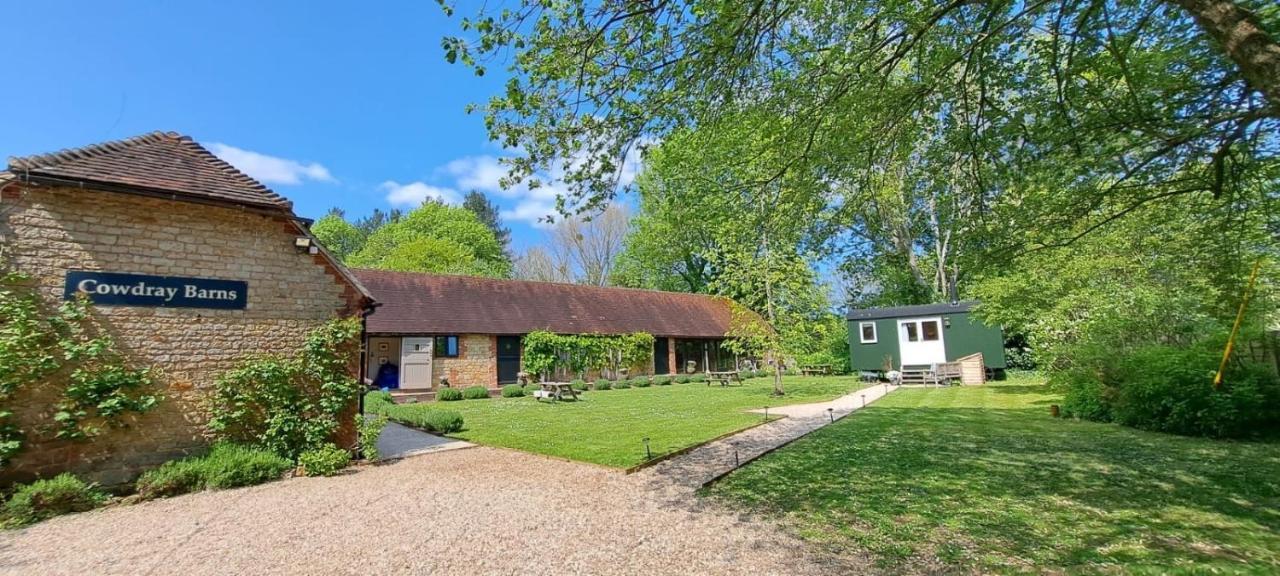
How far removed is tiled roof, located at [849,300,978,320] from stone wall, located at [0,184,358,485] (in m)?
22.6

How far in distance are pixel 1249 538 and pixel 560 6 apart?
6930mm

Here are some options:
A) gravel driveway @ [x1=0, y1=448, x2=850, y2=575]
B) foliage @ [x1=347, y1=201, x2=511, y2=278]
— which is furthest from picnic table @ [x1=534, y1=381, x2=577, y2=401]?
foliage @ [x1=347, y1=201, x2=511, y2=278]

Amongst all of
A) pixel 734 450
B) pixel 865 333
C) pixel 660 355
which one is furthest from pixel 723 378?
pixel 734 450

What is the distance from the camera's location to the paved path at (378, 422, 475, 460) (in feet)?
30.3

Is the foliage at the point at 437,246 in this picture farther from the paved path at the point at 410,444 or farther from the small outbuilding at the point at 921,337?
the paved path at the point at 410,444

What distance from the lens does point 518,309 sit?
79.9 feet

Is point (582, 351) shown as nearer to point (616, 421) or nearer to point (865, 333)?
point (616, 421)

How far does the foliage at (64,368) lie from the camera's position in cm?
611

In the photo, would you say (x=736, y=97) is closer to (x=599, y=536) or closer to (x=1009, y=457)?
(x=599, y=536)

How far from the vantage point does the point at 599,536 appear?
4910mm

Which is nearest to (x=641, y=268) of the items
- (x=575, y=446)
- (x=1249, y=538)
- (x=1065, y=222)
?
(x=575, y=446)

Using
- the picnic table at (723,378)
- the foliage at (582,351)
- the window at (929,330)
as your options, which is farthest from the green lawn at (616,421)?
the window at (929,330)

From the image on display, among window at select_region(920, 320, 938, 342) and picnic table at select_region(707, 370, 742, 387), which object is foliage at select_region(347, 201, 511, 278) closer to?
picnic table at select_region(707, 370, 742, 387)

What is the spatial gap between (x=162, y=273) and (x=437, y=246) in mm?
33581
